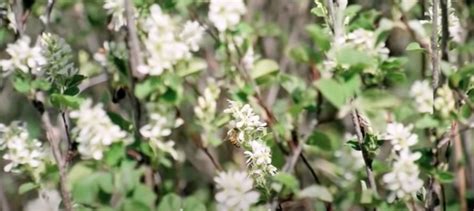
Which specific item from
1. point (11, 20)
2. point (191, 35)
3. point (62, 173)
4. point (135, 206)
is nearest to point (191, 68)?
point (191, 35)

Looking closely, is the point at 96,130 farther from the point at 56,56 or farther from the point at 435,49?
the point at 435,49

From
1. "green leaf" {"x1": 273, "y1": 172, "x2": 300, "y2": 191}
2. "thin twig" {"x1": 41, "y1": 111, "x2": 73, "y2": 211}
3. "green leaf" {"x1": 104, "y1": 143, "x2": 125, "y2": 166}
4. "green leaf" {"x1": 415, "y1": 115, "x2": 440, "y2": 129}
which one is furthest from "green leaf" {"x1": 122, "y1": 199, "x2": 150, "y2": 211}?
"green leaf" {"x1": 415, "y1": 115, "x2": 440, "y2": 129}

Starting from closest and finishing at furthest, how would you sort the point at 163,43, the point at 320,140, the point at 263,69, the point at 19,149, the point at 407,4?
the point at 320,140 → the point at 163,43 → the point at 263,69 → the point at 19,149 → the point at 407,4

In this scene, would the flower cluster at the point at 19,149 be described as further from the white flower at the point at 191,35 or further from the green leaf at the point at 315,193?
the green leaf at the point at 315,193

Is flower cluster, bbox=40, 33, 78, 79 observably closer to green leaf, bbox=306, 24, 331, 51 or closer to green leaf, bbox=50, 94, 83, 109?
green leaf, bbox=50, 94, 83, 109

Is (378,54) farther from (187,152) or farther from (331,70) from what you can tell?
(187,152)

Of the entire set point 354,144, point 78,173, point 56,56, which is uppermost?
point 56,56

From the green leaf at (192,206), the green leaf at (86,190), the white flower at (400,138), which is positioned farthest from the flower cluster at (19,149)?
the white flower at (400,138)
